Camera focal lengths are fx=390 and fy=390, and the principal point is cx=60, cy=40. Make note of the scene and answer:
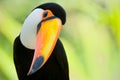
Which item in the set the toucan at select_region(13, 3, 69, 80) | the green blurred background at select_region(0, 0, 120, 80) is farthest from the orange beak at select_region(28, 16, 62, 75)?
the green blurred background at select_region(0, 0, 120, 80)

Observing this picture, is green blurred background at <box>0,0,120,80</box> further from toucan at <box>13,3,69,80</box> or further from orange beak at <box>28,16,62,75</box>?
orange beak at <box>28,16,62,75</box>

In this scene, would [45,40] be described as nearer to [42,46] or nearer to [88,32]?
[42,46]

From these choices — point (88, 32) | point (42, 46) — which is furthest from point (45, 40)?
point (88, 32)

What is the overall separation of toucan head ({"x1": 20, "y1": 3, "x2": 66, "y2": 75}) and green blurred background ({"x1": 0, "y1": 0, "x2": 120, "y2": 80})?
0.46 metres

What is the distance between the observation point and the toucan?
1.51 m

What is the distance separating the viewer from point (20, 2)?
206 cm

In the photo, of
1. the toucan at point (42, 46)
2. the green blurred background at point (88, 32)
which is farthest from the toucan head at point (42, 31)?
the green blurred background at point (88, 32)

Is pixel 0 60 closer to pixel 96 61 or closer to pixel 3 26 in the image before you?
pixel 3 26

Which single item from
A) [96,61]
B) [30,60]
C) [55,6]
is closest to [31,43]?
[30,60]

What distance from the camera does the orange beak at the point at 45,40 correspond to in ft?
4.87

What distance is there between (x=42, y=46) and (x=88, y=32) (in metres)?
0.66

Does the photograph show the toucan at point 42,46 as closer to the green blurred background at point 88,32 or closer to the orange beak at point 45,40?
the orange beak at point 45,40

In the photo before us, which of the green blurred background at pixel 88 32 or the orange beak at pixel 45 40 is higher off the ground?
the orange beak at pixel 45 40

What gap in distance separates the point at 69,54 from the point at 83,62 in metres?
0.09
